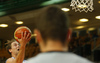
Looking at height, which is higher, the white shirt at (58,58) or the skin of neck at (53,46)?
the skin of neck at (53,46)

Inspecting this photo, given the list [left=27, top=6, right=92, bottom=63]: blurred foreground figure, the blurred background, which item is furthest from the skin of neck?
the blurred background

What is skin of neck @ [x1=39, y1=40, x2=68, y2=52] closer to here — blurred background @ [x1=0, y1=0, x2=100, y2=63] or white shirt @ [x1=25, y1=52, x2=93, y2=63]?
white shirt @ [x1=25, y1=52, x2=93, y2=63]

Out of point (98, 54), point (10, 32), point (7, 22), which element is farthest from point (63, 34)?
point (10, 32)

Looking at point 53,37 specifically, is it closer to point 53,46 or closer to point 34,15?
point 53,46

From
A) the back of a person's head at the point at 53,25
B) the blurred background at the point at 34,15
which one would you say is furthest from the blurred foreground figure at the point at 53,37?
the blurred background at the point at 34,15

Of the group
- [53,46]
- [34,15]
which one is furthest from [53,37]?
[34,15]

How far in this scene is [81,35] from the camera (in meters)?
12.5

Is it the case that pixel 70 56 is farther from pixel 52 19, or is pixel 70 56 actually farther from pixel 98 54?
pixel 98 54

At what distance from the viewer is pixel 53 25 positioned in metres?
0.83

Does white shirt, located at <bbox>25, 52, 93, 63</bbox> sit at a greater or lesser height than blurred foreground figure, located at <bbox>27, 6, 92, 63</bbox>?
lesser

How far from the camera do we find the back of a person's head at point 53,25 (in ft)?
2.74

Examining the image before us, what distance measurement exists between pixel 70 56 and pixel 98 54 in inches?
314

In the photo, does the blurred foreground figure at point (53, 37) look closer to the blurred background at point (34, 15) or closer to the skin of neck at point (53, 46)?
the skin of neck at point (53, 46)

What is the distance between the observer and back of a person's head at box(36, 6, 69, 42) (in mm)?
834
